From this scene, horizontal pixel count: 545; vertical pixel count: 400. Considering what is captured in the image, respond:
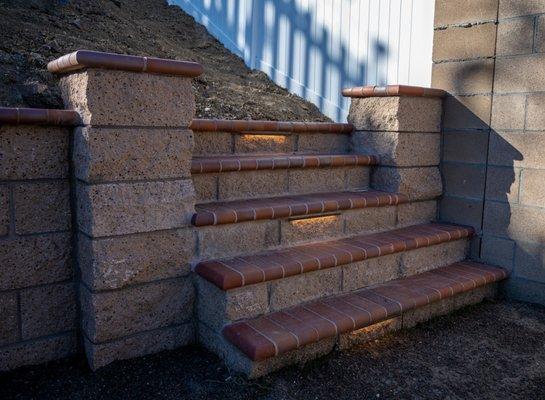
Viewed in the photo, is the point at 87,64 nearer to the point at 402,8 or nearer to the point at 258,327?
the point at 258,327

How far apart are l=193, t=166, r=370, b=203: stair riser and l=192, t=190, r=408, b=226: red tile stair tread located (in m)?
0.05

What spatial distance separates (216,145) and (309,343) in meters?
1.29

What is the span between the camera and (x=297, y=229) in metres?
2.68

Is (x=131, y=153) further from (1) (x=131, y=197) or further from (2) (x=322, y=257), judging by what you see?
(2) (x=322, y=257)

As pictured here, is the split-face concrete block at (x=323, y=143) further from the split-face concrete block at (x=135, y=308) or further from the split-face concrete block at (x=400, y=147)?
the split-face concrete block at (x=135, y=308)

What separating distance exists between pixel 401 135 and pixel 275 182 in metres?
0.94

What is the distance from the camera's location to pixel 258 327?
2.20m

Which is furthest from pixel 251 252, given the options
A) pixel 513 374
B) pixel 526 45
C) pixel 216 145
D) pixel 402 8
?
pixel 402 8

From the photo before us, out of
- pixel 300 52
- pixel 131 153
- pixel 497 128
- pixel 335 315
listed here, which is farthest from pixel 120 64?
pixel 300 52

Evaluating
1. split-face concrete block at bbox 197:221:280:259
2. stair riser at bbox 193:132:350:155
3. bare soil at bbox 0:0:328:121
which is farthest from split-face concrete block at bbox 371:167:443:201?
bare soil at bbox 0:0:328:121

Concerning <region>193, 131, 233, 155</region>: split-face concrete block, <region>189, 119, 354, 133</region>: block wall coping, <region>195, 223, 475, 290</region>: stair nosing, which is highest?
<region>189, 119, 354, 133</region>: block wall coping

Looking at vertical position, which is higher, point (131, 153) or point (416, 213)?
point (131, 153)

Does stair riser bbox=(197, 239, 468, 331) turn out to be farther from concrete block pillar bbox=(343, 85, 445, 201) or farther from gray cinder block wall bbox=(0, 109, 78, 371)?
gray cinder block wall bbox=(0, 109, 78, 371)

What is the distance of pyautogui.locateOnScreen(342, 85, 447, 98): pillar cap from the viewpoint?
314 cm
